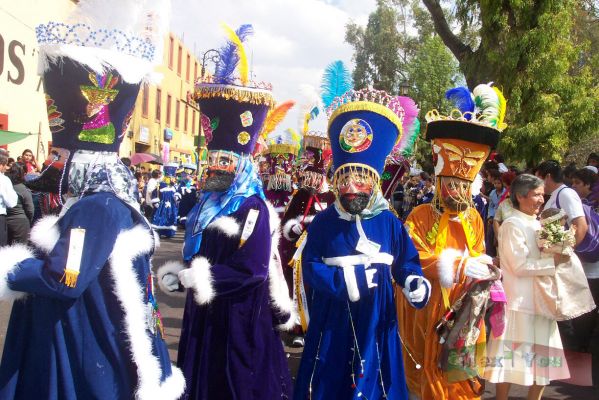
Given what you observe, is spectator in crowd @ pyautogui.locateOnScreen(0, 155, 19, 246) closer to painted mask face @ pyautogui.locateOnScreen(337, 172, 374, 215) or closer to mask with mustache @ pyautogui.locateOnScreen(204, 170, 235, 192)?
mask with mustache @ pyautogui.locateOnScreen(204, 170, 235, 192)

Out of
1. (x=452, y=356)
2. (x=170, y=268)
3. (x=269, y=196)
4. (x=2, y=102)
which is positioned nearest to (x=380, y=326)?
(x=452, y=356)

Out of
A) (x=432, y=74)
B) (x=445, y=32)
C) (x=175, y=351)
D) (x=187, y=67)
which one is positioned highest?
(x=187, y=67)

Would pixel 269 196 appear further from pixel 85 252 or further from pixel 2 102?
pixel 2 102

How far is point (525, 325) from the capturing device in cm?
419

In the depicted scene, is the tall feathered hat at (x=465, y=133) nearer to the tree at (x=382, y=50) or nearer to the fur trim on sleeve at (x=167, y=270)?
the fur trim on sleeve at (x=167, y=270)

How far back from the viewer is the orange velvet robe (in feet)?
12.7

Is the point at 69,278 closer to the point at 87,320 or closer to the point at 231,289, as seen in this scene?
the point at 87,320

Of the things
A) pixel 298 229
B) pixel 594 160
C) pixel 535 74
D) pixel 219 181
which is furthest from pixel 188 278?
pixel 535 74

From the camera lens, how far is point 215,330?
3.62m

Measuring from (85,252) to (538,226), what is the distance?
130 inches

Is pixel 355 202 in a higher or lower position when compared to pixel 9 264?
higher

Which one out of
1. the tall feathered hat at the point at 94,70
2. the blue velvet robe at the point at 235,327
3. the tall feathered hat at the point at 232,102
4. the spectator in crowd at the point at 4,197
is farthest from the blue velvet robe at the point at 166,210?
the tall feathered hat at the point at 94,70

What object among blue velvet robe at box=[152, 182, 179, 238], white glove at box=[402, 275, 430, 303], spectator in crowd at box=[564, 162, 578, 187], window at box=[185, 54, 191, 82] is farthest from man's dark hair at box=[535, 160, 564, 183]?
window at box=[185, 54, 191, 82]

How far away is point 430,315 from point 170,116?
34.0m
